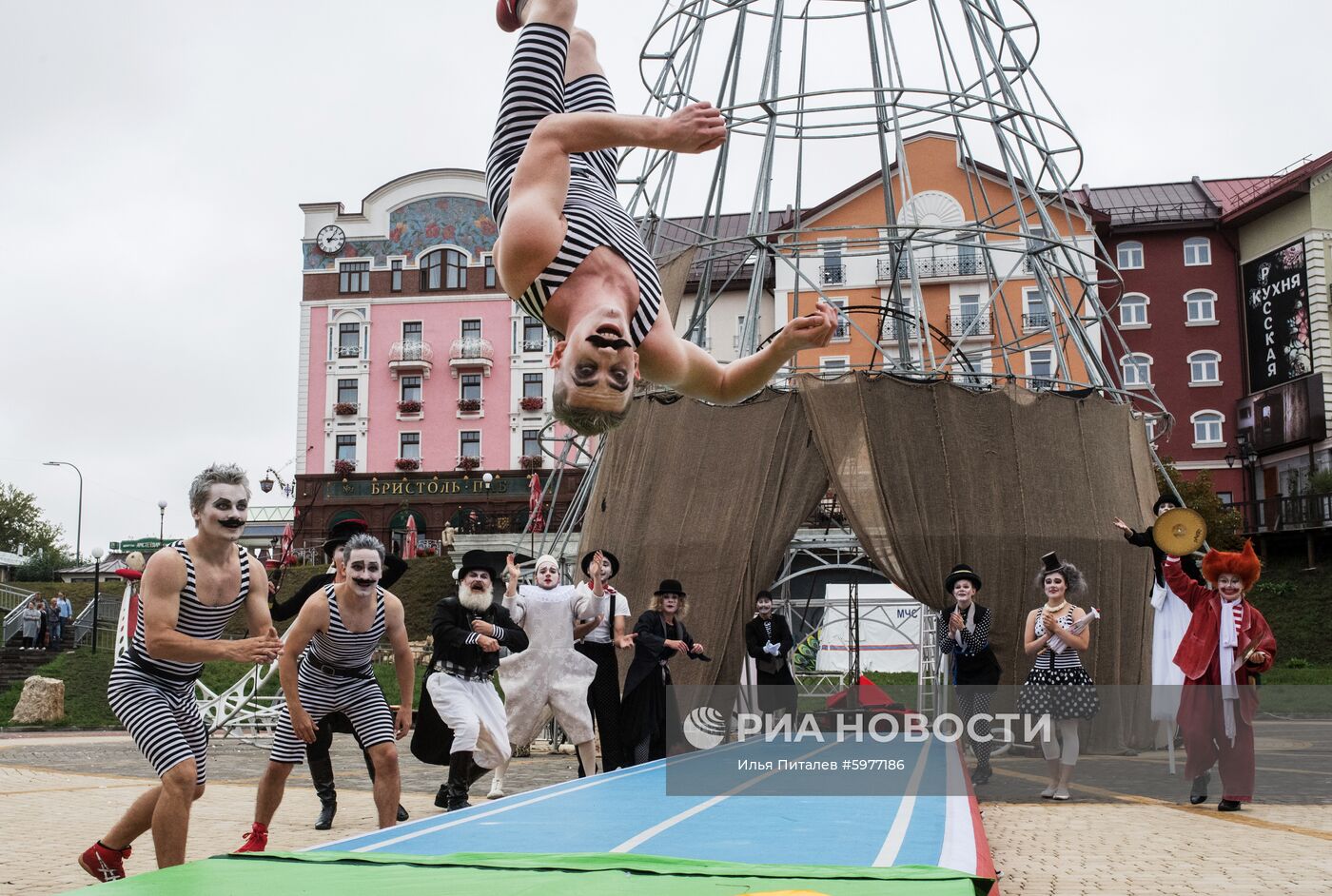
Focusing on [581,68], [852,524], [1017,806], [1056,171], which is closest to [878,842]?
[581,68]

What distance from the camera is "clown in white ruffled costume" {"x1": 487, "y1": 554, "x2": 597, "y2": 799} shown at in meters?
9.92

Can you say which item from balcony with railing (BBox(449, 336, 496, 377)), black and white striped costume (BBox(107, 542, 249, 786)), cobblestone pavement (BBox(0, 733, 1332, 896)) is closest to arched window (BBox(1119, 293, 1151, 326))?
balcony with railing (BBox(449, 336, 496, 377))

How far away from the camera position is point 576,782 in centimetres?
761

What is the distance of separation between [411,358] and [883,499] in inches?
1502

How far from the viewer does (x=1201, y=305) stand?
43.2 metres

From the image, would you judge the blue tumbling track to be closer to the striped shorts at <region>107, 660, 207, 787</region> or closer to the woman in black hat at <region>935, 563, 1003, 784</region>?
the striped shorts at <region>107, 660, 207, 787</region>

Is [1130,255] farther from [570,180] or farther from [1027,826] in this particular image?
[570,180]

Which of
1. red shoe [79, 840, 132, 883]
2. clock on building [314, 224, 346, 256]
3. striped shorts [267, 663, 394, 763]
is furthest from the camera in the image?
clock on building [314, 224, 346, 256]

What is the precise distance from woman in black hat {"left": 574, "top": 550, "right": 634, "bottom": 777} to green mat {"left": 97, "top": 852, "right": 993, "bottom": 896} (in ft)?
17.7

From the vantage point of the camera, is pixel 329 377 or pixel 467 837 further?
pixel 329 377

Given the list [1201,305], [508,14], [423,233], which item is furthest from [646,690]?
[423,233]

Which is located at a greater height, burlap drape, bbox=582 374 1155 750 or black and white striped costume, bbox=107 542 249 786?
burlap drape, bbox=582 374 1155 750

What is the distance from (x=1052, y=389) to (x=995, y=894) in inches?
393

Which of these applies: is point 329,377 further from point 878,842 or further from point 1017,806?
point 878,842
